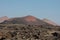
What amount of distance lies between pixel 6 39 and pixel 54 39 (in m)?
3.36

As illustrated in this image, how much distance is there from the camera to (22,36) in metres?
12.0

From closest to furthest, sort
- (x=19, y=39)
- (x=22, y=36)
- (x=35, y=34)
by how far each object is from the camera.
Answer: (x=19, y=39)
(x=22, y=36)
(x=35, y=34)

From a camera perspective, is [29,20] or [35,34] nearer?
[35,34]

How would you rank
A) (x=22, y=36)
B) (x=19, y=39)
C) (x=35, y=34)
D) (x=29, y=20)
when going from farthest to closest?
(x=29, y=20) < (x=35, y=34) < (x=22, y=36) < (x=19, y=39)

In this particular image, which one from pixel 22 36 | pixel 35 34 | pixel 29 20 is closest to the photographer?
pixel 22 36

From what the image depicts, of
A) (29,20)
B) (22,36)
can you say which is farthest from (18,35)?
(29,20)

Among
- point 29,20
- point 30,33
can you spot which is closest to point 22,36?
point 30,33

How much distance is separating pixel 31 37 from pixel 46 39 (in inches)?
41.5

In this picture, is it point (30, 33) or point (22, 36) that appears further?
point (30, 33)

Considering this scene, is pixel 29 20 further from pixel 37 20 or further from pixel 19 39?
pixel 19 39

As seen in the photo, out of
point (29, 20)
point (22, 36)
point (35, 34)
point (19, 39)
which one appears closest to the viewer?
point (19, 39)

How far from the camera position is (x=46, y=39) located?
12.4 m

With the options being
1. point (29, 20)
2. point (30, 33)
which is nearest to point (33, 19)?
point (29, 20)

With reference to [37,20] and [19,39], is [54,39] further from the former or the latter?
[37,20]
